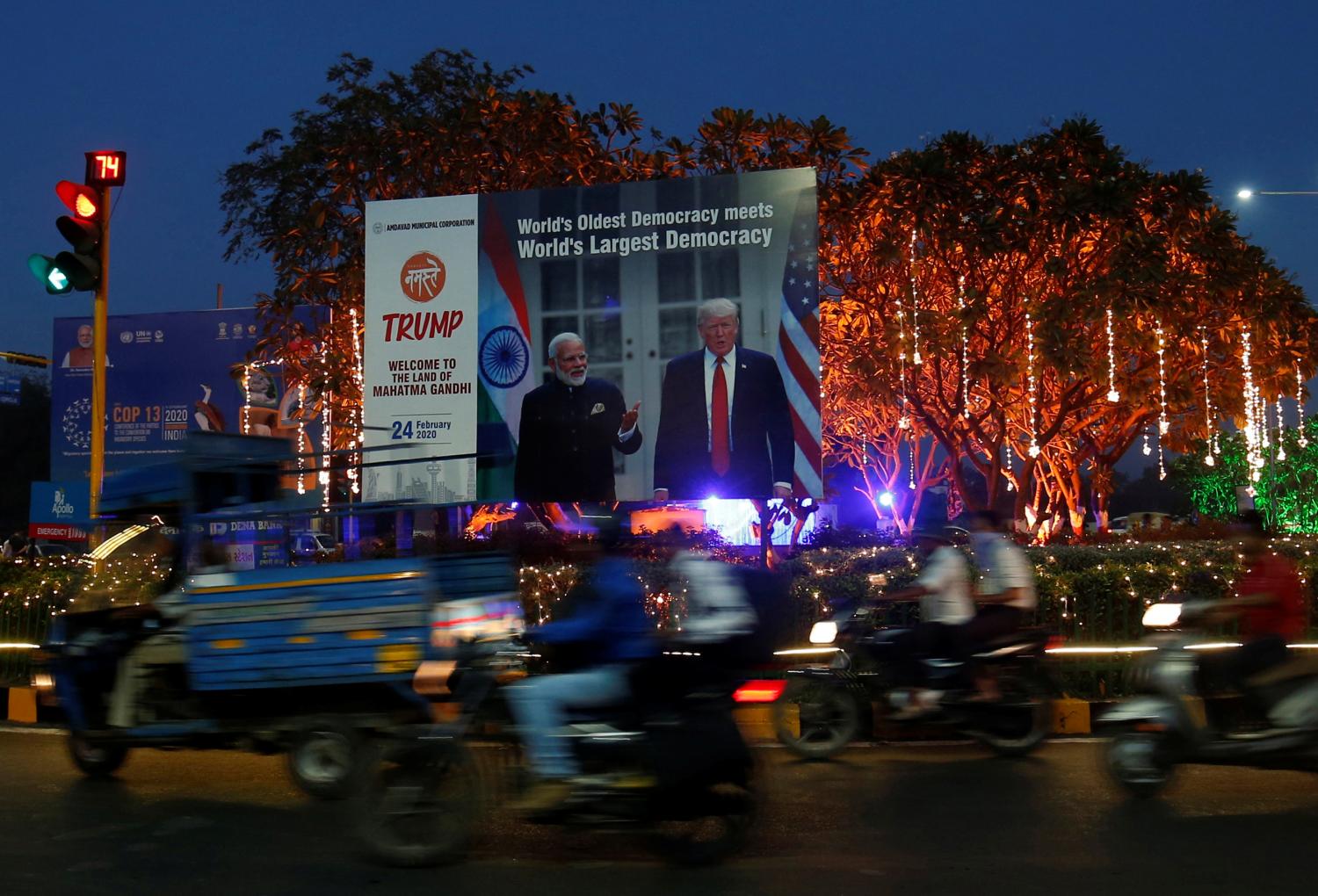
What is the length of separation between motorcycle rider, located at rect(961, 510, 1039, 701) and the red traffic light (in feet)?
23.1

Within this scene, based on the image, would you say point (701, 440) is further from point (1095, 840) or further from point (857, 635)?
point (1095, 840)

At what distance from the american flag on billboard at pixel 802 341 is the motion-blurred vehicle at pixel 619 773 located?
11.1 metres

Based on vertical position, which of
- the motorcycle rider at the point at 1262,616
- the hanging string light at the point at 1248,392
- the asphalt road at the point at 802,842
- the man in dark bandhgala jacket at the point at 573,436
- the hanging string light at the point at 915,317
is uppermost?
the hanging string light at the point at 915,317

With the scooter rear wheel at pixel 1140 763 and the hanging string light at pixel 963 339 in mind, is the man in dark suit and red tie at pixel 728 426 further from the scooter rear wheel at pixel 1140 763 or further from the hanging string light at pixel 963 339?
the scooter rear wheel at pixel 1140 763

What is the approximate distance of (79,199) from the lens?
34.7ft

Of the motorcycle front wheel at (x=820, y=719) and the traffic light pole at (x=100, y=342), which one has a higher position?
the traffic light pole at (x=100, y=342)

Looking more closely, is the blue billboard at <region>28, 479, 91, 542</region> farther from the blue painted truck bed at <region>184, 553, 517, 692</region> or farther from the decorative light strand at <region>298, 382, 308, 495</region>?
the blue painted truck bed at <region>184, 553, 517, 692</region>

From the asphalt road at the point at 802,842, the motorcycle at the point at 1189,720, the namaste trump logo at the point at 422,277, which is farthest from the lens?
the namaste trump logo at the point at 422,277

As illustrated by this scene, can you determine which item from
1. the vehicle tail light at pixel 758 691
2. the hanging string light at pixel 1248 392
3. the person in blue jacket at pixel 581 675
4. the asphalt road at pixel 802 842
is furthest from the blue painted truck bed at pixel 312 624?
the hanging string light at pixel 1248 392

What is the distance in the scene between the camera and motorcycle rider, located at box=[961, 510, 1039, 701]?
875cm

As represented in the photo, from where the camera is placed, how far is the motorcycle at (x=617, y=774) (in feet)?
19.3

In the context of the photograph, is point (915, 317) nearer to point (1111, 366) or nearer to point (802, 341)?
point (1111, 366)

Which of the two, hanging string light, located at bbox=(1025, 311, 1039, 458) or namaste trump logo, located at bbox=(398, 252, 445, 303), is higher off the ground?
namaste trump logo, located at bbox=(398, 252, 445, 303)

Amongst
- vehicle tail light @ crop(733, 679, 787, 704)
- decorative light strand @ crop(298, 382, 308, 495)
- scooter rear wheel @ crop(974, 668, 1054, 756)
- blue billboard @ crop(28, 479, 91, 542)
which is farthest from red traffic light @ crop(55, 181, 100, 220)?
blue billboard @ crop(28, 479, 91, 542)
